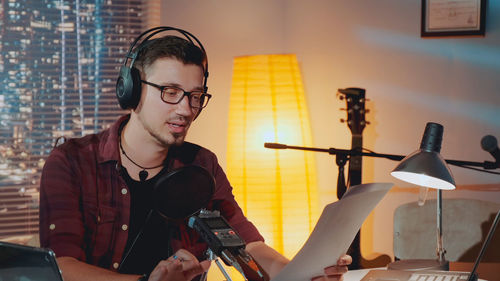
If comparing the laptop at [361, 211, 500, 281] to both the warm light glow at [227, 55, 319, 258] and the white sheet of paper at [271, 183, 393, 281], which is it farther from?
the warm light glow at [227, 55, 319, 258]

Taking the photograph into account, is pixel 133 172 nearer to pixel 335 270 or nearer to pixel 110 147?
pixel 110 147

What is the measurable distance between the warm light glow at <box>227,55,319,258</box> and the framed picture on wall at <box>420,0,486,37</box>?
732mm

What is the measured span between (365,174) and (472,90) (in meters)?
0.66

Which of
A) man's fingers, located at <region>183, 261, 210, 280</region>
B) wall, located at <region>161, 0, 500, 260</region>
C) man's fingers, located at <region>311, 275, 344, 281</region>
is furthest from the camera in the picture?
wall, located at <region>161, 0, 500, 260</region>

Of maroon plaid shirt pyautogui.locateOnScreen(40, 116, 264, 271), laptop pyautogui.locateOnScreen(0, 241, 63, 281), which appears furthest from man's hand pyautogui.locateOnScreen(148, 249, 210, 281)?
maroon plaid shirt pyautogui.locateOnScreen(40, 116, 264, 271)

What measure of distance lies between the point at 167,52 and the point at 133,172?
0.36 meters

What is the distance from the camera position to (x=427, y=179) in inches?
73.9

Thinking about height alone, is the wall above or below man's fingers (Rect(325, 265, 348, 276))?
above

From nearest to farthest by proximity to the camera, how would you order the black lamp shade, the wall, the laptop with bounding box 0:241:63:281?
1. the laptop with bounding box 0:241:63:281
2. the black lamp shade
3. the wall

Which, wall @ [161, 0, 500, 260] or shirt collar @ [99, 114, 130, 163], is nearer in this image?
shirt collar @ [99, 114, 130, 163]

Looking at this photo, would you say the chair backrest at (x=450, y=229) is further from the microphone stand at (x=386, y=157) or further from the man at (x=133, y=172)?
the man at (x=133, y=172)

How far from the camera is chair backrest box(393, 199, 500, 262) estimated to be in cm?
258

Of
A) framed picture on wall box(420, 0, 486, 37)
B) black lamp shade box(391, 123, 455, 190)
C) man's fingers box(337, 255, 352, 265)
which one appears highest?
framed picture on wall box(420, 0, 486, 37)

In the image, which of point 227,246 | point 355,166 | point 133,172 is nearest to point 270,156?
point 355,166
